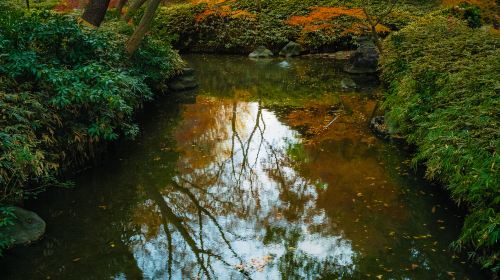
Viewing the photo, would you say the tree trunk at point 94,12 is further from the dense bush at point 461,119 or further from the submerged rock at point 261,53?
the submerged rock at point 261,53

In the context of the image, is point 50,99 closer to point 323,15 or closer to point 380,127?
point 380,127

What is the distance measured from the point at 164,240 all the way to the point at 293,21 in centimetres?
1581

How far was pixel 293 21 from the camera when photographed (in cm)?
1884

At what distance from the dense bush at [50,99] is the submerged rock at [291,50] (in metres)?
12.1

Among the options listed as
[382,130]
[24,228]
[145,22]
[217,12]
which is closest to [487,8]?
[382,130]

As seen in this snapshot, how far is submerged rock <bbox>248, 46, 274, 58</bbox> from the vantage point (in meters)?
18.1

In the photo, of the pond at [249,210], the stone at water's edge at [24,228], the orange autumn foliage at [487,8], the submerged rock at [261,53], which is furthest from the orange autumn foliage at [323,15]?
→ the stone at water's edge at [24,228]

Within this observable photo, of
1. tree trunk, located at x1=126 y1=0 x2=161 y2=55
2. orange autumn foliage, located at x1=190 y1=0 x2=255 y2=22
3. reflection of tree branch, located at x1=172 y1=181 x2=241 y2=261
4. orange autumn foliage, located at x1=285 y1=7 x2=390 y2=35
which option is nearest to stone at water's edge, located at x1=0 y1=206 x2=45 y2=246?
reflection of tree branch, located at x1=172 y1=181 x2=241 y2=261

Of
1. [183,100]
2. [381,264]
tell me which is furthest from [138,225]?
[183,100]

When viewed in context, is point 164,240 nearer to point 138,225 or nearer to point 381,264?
point 138,225

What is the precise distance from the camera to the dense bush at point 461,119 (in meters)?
3.97

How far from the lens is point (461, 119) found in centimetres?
527

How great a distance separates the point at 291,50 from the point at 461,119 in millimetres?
13673

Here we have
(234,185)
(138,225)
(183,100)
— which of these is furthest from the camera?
(183,100)
